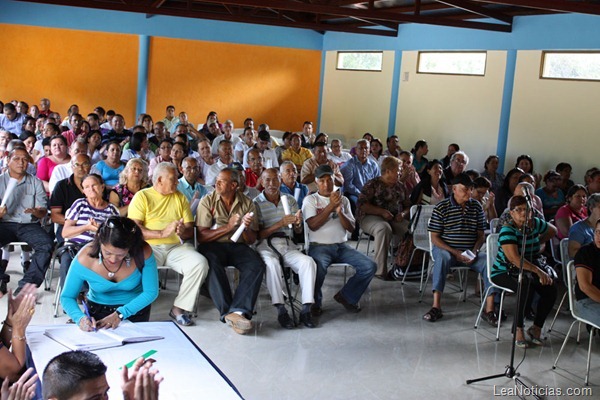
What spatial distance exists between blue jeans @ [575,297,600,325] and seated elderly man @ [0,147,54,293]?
3864 millimetres

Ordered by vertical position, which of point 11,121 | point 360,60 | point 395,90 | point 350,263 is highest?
point 360,60

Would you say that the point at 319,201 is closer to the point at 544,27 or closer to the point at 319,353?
the point at 319,353

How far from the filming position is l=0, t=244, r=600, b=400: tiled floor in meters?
4.55

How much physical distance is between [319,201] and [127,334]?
9.78 feet

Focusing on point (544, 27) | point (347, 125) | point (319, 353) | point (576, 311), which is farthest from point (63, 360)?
point (347, 125)

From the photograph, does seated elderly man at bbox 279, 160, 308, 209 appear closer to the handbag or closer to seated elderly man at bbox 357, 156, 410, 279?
seated elderly man at bbox 357, 156, 410, 279

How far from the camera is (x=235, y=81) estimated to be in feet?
53.4

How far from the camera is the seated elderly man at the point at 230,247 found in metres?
5.46

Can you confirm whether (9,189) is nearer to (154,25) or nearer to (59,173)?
(59,173)

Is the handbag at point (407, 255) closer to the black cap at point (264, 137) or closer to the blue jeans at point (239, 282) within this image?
the blue jeans at point (239, 282)

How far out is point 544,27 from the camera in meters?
10.5

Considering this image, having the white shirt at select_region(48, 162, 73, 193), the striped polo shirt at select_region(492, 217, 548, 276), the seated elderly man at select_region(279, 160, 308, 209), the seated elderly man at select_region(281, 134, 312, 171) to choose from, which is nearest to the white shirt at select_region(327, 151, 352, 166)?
the seated elderly man at select_region(281, 134, 312, 171)

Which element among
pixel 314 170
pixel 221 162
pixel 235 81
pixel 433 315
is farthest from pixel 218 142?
pixel 235 81

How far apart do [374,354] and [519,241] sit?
54.2 inches
